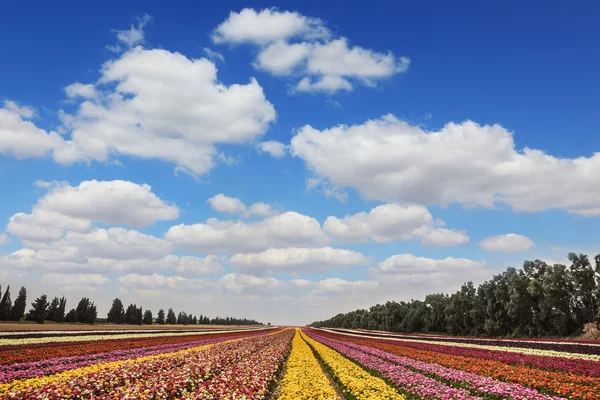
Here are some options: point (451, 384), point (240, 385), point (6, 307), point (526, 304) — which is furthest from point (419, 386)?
point (6, 307)

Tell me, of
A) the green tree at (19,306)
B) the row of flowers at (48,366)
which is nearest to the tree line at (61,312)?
the green tree at (19,306)

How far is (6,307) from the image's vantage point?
82875 mm

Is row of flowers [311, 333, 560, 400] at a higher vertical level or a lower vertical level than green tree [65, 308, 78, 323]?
higher

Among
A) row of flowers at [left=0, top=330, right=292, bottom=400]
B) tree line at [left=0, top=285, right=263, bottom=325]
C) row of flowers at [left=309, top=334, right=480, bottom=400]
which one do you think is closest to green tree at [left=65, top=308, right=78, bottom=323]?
tree line at [left=0, top=285, right=263, bottom=325]

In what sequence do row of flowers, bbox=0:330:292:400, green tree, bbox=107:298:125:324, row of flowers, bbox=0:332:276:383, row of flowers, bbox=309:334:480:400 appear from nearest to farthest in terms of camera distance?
1. row of flowers, bbox=0:330:292:400
2. row of flowers, bbox=309:334:480:400
3. row of flowers, bbox=0:332:276:383
4. green tree, bbox=107:298:125:324

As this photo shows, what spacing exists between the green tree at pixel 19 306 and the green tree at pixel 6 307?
2.15 m

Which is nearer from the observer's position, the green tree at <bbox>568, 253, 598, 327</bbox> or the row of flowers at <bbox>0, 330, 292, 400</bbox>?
the row of flowers at <bbox>0, 330, 292, 400</bbox>

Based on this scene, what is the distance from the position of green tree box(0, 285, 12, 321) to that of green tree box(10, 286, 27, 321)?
2153 mm

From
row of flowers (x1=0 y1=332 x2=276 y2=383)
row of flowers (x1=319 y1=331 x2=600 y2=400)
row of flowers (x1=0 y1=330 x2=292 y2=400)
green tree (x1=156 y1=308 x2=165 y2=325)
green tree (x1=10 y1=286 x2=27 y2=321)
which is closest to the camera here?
row of flowers (x1=0 y1=330 x2=292 y2=400)

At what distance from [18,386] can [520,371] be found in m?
19.0

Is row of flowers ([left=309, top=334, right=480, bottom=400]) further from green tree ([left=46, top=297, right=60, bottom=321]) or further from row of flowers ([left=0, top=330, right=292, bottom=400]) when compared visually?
green tree ([left=46, top=297, right=60, bottom=321])

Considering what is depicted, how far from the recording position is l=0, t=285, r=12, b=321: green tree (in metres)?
81.9

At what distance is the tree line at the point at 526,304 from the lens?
2085 inches

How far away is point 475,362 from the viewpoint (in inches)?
817
